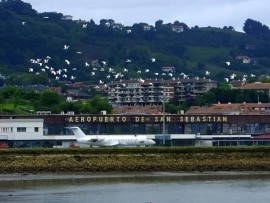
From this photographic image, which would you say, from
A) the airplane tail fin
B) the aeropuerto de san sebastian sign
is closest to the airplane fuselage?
Answer: the airplane tail fin

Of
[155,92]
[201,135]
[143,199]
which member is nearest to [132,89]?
[155,92]

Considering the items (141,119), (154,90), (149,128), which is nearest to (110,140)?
(141,119)

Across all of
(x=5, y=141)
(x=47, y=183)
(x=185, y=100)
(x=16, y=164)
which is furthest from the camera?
(x=185, y=100)

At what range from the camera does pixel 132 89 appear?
175m

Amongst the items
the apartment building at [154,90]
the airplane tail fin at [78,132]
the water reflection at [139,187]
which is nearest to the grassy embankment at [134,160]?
the water reflection at [139,187]

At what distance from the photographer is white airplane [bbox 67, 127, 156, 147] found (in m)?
83.0

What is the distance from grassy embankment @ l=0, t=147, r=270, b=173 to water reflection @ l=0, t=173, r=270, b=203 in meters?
1.97

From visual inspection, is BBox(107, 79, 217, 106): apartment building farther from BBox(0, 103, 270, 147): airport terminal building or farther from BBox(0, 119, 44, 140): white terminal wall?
BBox(0, 119, 44, 140): white terminal wall

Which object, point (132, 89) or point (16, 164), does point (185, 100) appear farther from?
point (16, 164)

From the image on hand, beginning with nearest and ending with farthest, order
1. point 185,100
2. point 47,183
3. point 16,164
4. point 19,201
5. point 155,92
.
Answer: point 19,201, point 47,183, point 16,164, point 185,100, point 155,92

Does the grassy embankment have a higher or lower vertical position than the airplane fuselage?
lower

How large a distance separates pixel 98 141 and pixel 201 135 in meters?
13.2

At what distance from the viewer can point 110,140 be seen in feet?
274

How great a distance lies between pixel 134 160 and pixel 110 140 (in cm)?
2083
